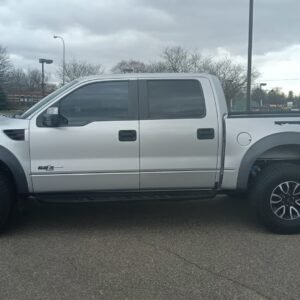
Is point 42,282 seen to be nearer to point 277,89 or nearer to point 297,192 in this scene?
point 297,192

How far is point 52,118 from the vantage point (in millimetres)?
4801

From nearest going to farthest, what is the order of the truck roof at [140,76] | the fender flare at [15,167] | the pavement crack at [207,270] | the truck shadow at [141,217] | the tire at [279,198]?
1. the pavement crack at [207,270]
2. the fender flare at [15,167]
3. the tire at [279,198]
4. the truck roof at [140,76]
5. the truck shadow at [141,217]

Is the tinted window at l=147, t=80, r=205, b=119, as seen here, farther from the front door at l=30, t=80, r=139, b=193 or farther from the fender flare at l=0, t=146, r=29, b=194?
the fender flare at l=0, t=146, r=29, b=194

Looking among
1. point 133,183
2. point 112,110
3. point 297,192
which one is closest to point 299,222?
point 297,192

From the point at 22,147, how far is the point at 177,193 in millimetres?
1874

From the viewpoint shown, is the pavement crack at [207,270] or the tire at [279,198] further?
the tire at [279,198]

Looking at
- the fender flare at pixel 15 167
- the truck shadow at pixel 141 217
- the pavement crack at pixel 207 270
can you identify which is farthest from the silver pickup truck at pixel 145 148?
the pavement crack at pixel 207 270

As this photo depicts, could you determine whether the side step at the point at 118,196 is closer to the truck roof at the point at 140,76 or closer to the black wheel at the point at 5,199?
the black wheel at the point at 5,199

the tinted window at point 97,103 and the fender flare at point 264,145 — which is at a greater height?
the tinted window at point 97,103

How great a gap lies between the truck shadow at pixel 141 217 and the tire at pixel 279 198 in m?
0.20

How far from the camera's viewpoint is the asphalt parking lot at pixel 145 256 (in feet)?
11.8

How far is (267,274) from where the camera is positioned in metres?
3.89

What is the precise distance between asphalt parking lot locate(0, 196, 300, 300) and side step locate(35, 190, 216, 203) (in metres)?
0.43

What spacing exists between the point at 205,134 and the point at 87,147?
1374 millimetres
